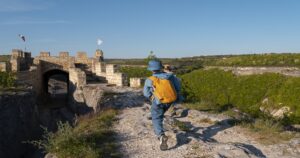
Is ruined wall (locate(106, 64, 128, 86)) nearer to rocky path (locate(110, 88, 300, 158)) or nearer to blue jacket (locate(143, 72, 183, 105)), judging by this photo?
rocky path (locate(110, 88, 300, 158))

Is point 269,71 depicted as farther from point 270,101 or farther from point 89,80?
point 89,80

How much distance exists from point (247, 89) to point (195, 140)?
64.1ft

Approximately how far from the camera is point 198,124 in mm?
9133

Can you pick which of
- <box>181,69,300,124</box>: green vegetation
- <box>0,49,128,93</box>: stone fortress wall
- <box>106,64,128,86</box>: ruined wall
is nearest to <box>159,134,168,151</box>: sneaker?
<box>106,64,128,86</box>: ruined wall

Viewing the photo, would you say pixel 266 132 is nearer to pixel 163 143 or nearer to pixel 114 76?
pixel 163 143

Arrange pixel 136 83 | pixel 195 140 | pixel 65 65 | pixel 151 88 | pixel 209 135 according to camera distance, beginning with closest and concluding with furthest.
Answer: pixel 151 88, pixel 195 140, pixel 209 135, pixel 136 83, pixel 65 65

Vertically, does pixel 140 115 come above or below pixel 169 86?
below

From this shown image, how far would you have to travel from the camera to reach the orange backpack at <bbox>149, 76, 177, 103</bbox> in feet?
21.5

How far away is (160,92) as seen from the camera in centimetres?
654

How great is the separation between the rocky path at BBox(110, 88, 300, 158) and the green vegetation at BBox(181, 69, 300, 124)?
37.6 ft

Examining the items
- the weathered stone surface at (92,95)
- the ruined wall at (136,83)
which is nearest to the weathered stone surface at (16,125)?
the weathered stone surface at (92,95)

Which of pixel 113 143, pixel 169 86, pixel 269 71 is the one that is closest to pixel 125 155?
pixel 113 143

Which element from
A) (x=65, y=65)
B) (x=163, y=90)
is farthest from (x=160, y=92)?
(x=65, y=65)

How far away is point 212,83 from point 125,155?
21.5 meters
